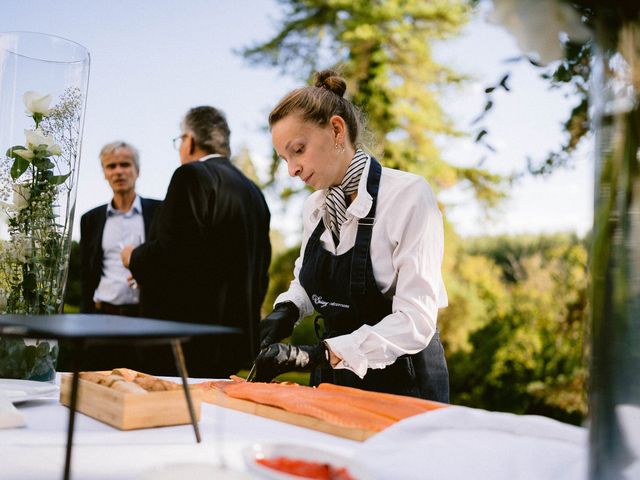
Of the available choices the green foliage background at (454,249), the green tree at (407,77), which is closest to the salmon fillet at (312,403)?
the green foliage background at (454,249)

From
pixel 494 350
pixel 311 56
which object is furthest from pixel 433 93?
pixel 494 350

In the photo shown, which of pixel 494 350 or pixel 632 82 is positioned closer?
pixel 632 82

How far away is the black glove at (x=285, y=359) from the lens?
158 cm

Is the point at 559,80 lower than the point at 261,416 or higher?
higher

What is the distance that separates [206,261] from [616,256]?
228cm

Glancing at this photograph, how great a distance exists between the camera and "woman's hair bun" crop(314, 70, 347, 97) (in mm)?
2094

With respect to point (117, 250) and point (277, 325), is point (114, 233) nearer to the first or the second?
point (117, 250)

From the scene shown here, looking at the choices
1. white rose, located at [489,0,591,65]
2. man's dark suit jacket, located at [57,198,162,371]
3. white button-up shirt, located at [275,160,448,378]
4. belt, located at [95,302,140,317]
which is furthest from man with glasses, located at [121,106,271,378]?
white rose, located at [489,0,591,65]

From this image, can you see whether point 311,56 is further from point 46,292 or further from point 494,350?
point 46,292

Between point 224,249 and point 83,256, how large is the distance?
3.73ft

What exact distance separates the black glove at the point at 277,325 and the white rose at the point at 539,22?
132cm

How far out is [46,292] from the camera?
49.2 inches

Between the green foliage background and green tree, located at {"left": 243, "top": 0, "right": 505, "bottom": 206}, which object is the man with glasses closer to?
the green foliage background

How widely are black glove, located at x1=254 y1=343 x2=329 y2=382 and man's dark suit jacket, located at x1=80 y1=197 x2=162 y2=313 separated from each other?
182cm
